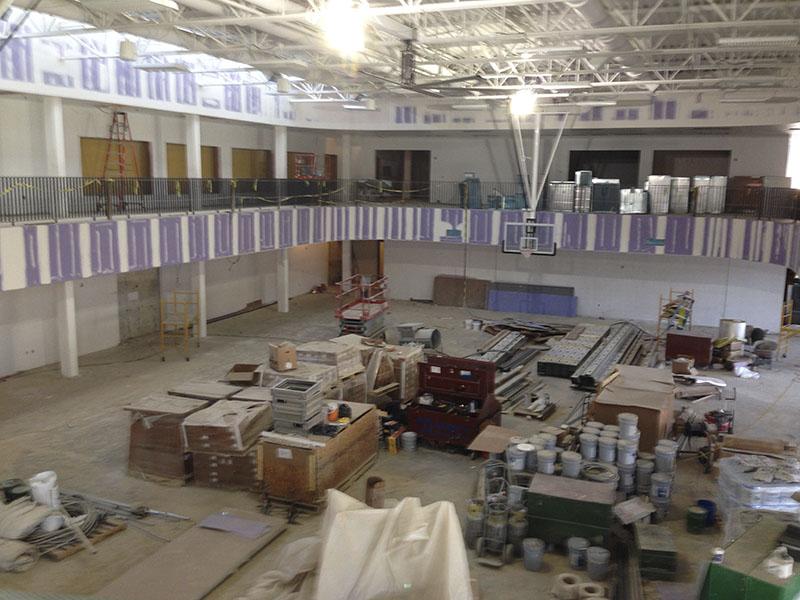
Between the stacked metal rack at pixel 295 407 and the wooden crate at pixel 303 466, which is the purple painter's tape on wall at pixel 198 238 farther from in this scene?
the wooden crate at pixel 303 466

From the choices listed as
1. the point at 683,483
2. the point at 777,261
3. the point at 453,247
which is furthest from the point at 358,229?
the point at 683,483

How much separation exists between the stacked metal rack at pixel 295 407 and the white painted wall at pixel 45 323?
1098 cm

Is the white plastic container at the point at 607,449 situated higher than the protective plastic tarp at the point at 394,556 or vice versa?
the protective plastic tarp at the point at 394,556

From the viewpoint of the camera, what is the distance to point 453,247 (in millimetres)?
30562

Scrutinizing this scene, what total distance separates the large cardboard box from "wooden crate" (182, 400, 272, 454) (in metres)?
6.53

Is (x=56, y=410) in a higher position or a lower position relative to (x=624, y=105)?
lower

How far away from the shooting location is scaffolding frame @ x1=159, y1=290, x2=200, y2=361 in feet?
73.7

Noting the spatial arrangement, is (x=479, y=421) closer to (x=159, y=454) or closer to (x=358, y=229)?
(x=159, y=454)

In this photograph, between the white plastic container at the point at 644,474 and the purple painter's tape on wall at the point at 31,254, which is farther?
the purple painter's tape on wall at the point at 31,254

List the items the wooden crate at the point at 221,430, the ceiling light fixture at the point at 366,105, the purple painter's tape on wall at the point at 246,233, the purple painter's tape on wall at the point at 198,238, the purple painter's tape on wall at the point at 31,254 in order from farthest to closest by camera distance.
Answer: the ceiling light fixture at the point at 366,105, the purple painter's tape on wall at the point at 246,233, the purple painter's tape on wall at the point at 198,238, the purple painter's tape on wall at the point at 31,254, the wooden crate at the point at 221,430

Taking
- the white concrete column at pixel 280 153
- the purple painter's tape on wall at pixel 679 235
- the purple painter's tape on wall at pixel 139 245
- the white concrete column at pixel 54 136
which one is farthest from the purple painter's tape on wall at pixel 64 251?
the purple painter's tape on wall at pixel 679 235

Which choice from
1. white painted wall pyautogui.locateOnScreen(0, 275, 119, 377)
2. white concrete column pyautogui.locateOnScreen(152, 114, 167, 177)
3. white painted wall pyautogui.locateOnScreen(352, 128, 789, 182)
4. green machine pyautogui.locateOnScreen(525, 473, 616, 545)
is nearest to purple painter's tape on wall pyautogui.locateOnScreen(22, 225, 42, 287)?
white painted wall pyautogui.locateOnScreen(0, 275, 119, 377)

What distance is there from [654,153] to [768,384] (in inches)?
464

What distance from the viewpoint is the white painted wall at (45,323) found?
61.7 ft
